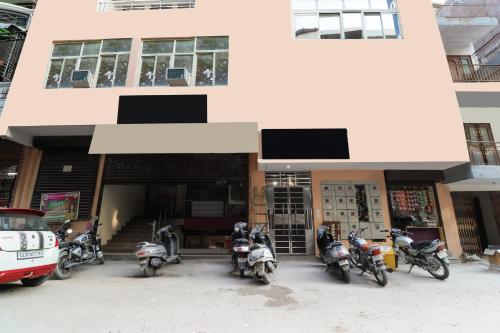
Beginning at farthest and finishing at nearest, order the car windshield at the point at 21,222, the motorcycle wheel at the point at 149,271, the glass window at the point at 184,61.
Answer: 1. the glass window at the point at 184,61
2. the motorcycle wheel at the point at 149,271
3. the car windshield at the point at 21,222

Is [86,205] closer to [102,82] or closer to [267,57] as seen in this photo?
[102,82]

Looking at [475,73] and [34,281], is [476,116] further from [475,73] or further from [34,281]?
[34,281]

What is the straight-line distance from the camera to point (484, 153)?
9.43 meters

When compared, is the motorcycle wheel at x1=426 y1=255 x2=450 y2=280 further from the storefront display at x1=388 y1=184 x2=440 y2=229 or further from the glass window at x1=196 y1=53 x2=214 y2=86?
the glass window at x1=196 y1=53 x2=214 y2=86

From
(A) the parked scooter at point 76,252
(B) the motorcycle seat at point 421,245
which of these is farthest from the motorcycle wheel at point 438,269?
(A) the parked scooter at point 76,252

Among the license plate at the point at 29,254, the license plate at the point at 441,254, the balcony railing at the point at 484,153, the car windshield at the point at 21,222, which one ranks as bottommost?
the license plate at the point at 441,254

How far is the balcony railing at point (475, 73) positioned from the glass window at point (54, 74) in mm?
15041

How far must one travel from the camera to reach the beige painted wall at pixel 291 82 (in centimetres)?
800

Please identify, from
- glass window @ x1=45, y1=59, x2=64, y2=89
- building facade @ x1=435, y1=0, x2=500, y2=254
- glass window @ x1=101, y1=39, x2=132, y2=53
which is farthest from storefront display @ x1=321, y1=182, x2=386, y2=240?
glass window @ x1=45, y1=59, x2=64, y2=89

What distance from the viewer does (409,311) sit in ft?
13.7

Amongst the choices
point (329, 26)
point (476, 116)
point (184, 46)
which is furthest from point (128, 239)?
point (476, 116)

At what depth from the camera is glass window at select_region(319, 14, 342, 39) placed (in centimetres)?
926

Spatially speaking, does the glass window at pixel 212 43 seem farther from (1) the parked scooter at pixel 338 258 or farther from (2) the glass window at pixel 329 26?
(1) the parked scooter at pixel 338 258

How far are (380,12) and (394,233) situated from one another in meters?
7.98
